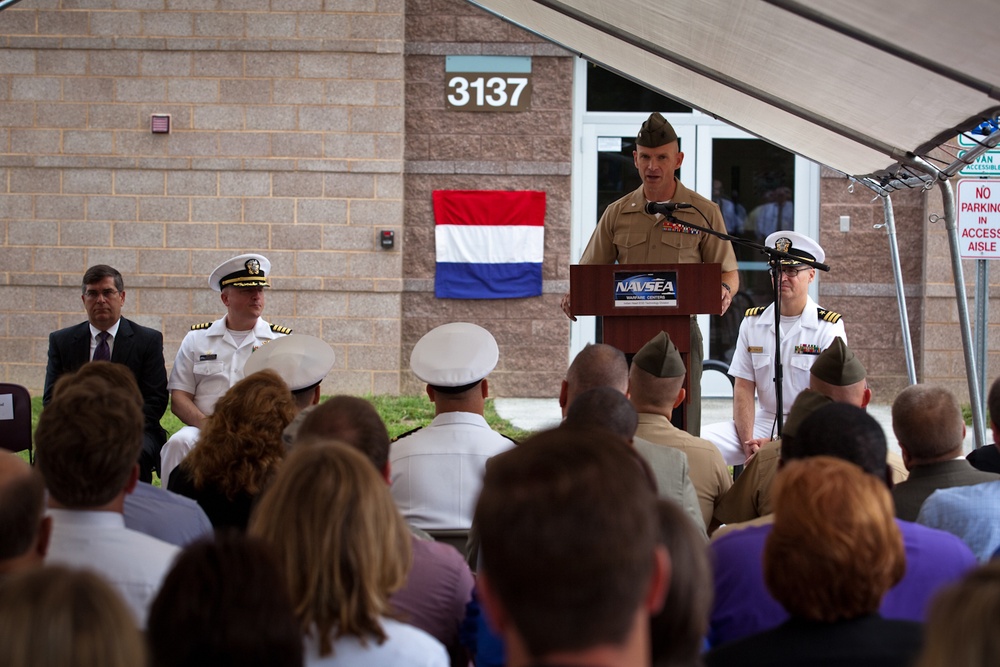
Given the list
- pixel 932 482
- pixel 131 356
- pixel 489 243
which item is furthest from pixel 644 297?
pixel 489 243

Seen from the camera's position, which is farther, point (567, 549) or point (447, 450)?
point (447, 450)

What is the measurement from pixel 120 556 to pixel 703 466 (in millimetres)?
1912

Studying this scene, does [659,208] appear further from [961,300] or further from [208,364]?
[208,364]

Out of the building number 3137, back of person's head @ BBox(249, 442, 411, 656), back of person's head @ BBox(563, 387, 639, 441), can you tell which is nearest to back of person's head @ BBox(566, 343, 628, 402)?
back of person's head @ BBox(563, 387, 639, 441)

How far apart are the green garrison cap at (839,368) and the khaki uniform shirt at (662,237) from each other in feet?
4.10

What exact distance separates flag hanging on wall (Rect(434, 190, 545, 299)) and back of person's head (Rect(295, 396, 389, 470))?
23.6ft

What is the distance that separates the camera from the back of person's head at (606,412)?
2773 millimetres

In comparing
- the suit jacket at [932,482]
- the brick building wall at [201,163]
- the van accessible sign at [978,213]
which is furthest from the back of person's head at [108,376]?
the brick building wall at [201,163]

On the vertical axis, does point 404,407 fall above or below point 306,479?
below

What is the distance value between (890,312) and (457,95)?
445 centimetres

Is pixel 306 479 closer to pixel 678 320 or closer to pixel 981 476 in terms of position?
pixel 981 476

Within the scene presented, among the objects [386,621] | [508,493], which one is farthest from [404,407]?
[508,493]

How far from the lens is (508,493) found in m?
1.19

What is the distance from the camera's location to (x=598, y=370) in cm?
352
